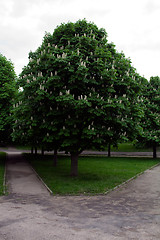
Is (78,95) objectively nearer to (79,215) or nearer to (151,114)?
(79,215)

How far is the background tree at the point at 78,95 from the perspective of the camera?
44.3 ft

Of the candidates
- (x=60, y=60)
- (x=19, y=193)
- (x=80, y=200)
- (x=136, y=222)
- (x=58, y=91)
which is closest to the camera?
(x=136, y=222)

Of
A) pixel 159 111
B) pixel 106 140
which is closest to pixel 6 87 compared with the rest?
pixel 106 140

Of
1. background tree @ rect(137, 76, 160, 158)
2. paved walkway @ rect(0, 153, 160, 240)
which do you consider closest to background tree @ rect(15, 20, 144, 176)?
paved walkway @ rect(0, 153, 160, 240)

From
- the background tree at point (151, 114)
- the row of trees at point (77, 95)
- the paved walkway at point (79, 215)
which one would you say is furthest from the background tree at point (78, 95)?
the background tree at point (151, 114)

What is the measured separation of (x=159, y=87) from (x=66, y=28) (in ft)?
64.4

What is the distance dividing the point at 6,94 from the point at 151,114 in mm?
17744

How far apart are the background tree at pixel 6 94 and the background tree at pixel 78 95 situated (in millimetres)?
8405

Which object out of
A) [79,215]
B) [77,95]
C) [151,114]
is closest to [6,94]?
[77,95]

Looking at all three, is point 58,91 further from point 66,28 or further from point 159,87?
point 159,87

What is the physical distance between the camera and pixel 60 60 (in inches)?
518

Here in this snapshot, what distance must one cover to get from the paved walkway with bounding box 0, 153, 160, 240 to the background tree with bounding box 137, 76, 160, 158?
16.6 m

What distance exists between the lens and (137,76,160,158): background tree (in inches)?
1142

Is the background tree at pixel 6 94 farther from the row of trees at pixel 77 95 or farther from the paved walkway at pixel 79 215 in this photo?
the paved walkway at pixel 79 215
